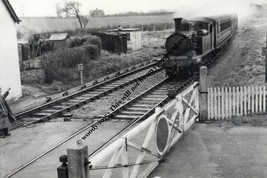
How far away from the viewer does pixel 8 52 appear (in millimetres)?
16891

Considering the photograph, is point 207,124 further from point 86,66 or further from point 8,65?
point 86,66

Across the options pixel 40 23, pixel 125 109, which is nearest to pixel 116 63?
pixel 125 109

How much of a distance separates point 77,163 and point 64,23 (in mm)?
50962

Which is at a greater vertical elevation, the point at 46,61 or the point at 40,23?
the point at 40,23

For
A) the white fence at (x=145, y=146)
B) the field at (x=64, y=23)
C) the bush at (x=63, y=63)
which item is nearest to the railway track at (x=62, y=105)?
the bush at (x=63, y=63)

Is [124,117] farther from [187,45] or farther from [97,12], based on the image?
[97,12]

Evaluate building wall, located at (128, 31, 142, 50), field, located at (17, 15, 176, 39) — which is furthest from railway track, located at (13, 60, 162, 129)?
field, located at (17, 15, 176, 39)

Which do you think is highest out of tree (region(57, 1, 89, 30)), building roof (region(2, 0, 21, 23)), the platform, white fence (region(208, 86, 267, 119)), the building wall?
tree (region(57, 1, 89, 30))

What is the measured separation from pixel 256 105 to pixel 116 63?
15.5m

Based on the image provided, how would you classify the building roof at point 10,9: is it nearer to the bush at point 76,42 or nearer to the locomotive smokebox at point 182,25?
the locomotive smokebox at point 182,25

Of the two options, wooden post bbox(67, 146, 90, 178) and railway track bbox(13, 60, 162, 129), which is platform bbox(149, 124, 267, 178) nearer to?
wooden post bbox(67, 146, 90, 178)

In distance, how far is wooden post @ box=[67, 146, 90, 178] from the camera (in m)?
5.04

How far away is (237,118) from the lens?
11000mm

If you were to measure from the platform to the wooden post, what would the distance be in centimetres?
249
